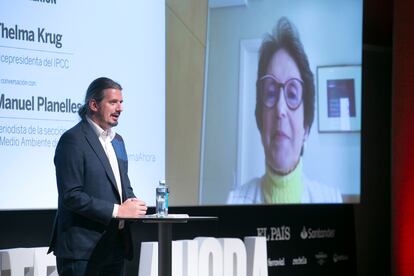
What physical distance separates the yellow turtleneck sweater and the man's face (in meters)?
2.66

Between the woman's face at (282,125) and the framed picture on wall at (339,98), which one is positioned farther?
the framed picture on wall at (339,98)

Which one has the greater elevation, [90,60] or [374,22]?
[374,22]

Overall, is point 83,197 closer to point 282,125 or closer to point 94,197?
point 94,197

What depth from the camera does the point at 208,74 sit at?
617 cm

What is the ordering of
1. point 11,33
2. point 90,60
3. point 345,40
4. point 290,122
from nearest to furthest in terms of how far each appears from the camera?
point 11,33
point 90,60
point 290,122
point 345,40

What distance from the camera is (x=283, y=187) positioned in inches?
263

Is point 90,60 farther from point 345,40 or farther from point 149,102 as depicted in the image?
point 345,40

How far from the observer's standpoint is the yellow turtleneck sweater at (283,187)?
655 cm

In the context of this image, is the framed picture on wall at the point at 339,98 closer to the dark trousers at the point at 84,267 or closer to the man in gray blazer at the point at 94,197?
the man in gray blazer at the point at 94,197

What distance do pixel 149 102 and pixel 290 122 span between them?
168 cm

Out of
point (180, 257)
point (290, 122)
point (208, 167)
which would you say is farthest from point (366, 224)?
point (180, 257)

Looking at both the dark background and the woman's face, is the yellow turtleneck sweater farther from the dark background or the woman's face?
the dark background

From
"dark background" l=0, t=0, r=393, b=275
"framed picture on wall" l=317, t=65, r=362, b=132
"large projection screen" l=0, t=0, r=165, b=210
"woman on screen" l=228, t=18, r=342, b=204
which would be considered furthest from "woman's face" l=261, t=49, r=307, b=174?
"large projection screen" l=0, t=0, r=165, b=210

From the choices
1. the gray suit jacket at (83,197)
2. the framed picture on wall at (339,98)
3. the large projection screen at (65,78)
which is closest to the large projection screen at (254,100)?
the framed picture on wall at (339,98)
